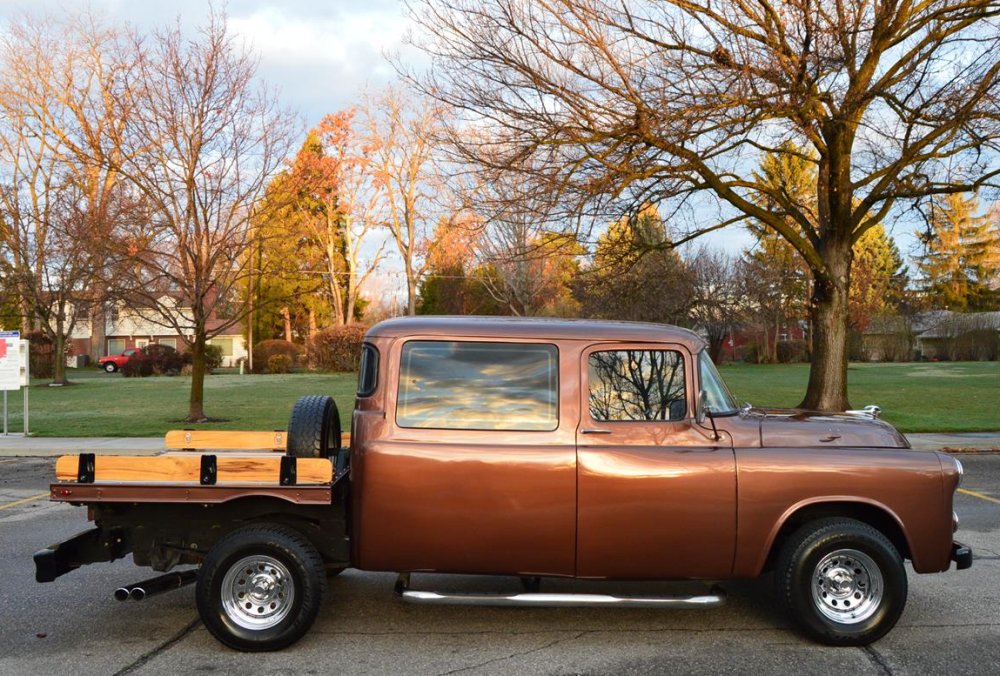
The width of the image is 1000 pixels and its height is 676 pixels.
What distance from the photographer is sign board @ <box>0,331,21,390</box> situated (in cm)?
1490

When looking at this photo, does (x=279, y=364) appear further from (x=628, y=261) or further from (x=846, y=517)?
(x=846, y=517)

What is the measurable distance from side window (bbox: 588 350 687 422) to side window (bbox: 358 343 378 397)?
125 centimetres

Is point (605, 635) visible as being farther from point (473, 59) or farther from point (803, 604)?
point (473, 59)

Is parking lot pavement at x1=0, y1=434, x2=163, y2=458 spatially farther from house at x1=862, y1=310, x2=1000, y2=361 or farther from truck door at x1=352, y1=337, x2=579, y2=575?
house at x1=862, y1=310, x2=1000, y2=361

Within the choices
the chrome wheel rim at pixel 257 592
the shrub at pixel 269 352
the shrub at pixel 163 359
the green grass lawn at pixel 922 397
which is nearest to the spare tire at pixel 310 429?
the chrome wheel rim at pixel 257 592

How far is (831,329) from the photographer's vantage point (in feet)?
57.2

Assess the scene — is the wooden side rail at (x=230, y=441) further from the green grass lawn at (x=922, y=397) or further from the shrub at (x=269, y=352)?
the shrub at (x=269, y=352)

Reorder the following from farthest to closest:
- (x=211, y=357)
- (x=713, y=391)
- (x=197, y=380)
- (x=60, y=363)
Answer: (x=211, y=357) < (x=60, y=363) < (x=197, y=380) < (x=713, y=391)

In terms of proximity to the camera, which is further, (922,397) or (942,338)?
(942,338)

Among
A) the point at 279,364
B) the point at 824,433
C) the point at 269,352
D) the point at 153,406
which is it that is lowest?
the point at 153,406

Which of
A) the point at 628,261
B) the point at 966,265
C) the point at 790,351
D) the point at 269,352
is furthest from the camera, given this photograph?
the point at 966,265

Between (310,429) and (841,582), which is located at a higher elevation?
(310,429)

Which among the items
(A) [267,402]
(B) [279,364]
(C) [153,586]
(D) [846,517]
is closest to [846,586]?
(D) [846,517]

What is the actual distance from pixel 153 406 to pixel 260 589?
65.0ft
